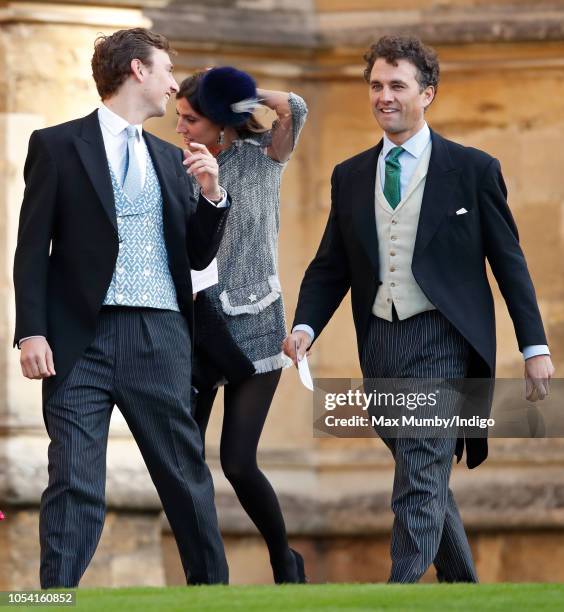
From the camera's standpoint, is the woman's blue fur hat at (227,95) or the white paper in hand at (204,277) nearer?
the white paper in hand at (204,277)

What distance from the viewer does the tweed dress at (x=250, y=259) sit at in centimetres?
698

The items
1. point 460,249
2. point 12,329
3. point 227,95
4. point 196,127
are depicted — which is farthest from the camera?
point 12,329

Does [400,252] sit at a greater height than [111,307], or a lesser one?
greater

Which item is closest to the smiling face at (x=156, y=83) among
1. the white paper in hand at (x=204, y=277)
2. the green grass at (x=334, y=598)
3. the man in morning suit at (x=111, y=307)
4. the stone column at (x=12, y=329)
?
the man in morning suit at (x=111, y=307)

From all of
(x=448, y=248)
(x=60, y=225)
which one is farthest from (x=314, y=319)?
(x=60, y=225)

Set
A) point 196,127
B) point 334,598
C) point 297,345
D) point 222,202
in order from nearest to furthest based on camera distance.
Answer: point 334,598 < point 222,202 < point 297,345 < point 196,127

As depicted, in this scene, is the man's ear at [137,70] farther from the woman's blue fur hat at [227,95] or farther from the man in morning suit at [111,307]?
the woman's blue fur hat at [227,95]

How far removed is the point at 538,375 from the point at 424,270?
0.50m

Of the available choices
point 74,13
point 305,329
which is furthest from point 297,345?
point 74,13

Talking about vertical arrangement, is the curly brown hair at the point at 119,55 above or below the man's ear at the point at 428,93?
above

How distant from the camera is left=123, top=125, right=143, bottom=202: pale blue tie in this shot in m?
6.11

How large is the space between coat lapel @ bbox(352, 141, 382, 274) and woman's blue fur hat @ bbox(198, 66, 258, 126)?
685 mm

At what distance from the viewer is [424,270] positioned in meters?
6.21

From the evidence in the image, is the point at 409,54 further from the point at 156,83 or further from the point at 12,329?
the point at 12,329
